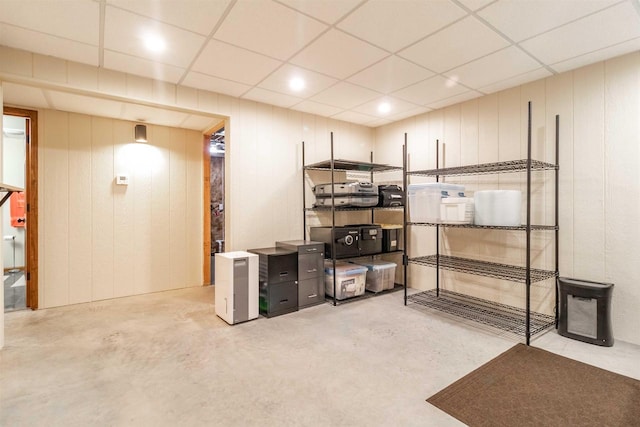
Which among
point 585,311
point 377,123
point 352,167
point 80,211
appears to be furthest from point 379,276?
point 80,211

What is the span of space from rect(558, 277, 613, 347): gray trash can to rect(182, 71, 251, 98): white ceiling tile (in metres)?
3.65

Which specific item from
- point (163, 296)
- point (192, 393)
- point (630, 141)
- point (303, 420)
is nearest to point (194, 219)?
point (163, 296)

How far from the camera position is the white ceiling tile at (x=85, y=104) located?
10.6ft

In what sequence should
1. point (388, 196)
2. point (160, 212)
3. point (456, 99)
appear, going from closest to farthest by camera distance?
point (456, 99), point (388, 196), point (160, 212)

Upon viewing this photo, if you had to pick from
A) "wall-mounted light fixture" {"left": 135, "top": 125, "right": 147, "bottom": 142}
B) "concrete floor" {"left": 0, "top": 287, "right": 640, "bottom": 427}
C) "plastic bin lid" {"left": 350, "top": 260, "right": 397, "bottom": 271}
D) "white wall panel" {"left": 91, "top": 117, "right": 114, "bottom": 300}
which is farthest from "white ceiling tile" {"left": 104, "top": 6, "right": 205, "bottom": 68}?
"plastic bin lid" {"left": 350, "top": 260, "right": 397, "bottom": 271}

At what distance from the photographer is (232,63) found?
2.83 m

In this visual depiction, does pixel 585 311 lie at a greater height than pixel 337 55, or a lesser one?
lesser

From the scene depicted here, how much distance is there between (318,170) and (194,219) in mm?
1982

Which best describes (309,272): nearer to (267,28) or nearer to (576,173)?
(267,28)

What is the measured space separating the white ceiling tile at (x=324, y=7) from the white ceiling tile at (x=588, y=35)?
149cm

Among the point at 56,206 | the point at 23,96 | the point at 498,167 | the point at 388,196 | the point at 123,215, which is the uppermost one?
the point at 23,96

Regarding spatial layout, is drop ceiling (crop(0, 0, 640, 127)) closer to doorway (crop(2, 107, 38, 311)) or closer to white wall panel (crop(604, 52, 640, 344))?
white wall panel (crop(604, 52, 640, 344))

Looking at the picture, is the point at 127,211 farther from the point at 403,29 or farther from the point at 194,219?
the point at 403,29

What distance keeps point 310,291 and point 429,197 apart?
67.1 inches
